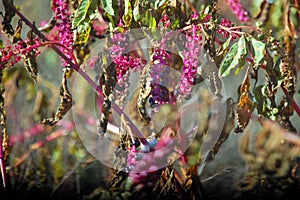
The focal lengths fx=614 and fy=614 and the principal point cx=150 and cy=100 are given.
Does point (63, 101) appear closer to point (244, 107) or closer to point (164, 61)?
point (164, 61)

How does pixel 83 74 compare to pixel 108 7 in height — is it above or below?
below

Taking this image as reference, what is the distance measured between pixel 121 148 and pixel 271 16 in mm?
598

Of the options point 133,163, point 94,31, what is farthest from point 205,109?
point 94,31

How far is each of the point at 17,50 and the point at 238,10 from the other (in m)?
0.66

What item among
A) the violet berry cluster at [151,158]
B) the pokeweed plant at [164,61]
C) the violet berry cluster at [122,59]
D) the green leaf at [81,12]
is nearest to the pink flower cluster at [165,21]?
the pokeweed plant at [164,61]

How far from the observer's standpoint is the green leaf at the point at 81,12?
1.63 meters

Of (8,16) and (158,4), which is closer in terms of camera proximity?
(158,4)

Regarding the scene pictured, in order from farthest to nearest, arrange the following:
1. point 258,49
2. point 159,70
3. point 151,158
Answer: point 151,158 < point 159,70 < point 258,49

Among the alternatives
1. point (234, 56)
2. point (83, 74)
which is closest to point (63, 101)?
point (83, 74)

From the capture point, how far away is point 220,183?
6.56 feet

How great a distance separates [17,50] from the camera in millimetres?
1749

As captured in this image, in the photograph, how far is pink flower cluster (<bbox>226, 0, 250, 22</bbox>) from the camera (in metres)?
1.85

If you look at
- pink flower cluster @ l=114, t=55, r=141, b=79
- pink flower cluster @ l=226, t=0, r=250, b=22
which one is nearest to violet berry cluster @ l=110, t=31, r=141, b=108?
pink flower cluster @ l=114, t=55, r=141, b=79

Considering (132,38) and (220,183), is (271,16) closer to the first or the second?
(132,38)
